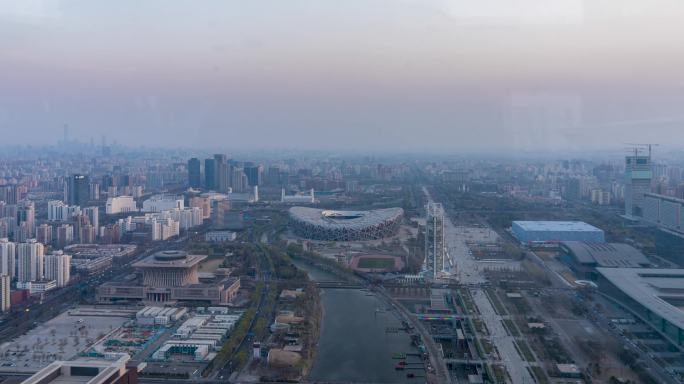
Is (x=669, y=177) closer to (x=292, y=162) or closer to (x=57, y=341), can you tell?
(x=57, y=341)

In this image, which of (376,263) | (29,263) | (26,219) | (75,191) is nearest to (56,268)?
(29,263)

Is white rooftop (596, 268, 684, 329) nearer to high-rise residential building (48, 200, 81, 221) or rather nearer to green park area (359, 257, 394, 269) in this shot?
green park area (359, 257, 394, 269)

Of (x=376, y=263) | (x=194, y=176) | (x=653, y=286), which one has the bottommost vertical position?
(x=376, y=263)

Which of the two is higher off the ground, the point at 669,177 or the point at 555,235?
the point at 669,177

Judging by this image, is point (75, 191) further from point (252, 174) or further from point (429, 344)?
point (429, 344)

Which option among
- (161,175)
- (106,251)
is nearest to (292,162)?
(161,175)

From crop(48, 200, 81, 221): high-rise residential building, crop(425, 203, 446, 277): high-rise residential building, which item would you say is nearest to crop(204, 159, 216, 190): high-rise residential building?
crop(48, 200, 81, 221): high-rise residential building
